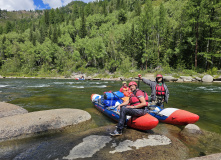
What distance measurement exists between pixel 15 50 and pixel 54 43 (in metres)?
16.1

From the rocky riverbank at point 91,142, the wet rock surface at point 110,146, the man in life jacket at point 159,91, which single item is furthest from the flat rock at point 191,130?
the man in life jacket at point 159,91

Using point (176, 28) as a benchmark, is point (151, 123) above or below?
below

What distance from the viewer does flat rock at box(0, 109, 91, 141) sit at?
455 cm

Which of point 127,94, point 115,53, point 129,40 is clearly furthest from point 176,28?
point 127,94

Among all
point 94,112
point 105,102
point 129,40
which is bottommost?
point 94,112

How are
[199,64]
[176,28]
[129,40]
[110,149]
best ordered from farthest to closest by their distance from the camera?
[129,40], [176,28], [199,64], [110,149]

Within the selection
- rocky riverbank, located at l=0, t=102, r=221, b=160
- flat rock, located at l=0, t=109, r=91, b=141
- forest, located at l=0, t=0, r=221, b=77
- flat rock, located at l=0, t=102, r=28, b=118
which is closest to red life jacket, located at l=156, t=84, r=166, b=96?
rocky riverbank, located at l=0, t=102, r=221, b=160

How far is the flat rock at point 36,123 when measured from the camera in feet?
14.9

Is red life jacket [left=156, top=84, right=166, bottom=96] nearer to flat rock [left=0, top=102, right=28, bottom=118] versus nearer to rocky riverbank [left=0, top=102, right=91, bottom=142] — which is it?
rocky riverbank [left=0, top=102, right=91, bottom=142]

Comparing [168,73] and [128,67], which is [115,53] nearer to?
[128,67]

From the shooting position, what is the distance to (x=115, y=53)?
40.4m

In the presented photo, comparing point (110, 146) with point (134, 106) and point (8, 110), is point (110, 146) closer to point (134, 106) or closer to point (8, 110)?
point (134, 106)

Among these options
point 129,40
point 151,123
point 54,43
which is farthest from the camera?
point 54,43

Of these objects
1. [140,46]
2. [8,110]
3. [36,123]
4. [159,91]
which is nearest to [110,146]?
[36,123]
